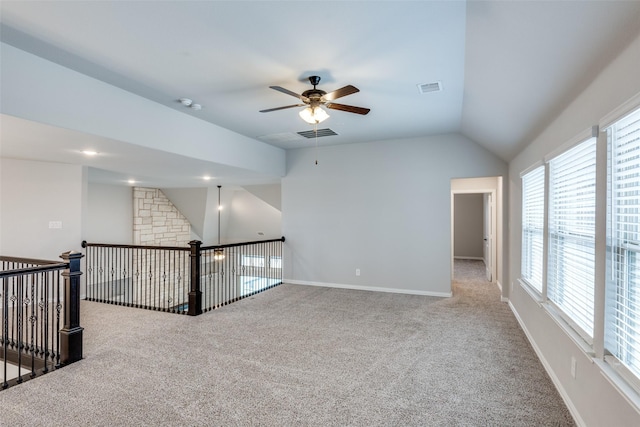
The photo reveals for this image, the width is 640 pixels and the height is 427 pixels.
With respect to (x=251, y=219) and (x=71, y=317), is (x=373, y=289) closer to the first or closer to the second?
(x=71, y=317)

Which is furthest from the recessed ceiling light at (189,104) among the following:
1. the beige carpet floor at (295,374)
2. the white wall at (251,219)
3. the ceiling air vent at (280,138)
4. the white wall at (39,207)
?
the white wall at (251,219)

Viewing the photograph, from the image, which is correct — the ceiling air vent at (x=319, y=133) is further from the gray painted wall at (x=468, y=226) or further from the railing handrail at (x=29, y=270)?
the gray painted wall at (x=468, y=226)

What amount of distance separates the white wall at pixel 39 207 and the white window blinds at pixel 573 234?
6666 millimetres

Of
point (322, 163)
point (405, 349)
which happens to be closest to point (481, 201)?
point (322, 163)

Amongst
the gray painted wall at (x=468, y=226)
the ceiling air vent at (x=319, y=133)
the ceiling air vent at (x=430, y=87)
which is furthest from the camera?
the gray painted wall at (x=468, y=226)

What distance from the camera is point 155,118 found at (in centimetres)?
390

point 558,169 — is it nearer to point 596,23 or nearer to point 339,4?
point 596,23

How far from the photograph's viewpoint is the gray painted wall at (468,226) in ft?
35.2

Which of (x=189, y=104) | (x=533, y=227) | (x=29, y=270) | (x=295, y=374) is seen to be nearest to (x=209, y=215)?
(x=189, y=104)

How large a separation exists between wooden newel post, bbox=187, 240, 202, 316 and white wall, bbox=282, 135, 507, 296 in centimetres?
236

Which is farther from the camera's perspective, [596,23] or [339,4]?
[339,4]

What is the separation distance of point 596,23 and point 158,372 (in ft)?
12.8

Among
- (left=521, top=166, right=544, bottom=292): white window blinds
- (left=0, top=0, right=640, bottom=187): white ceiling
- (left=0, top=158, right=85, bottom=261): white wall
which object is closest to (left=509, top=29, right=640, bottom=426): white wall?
(left=0, top=0, right=640, bottom=187): white ceiling

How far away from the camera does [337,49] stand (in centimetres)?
268
